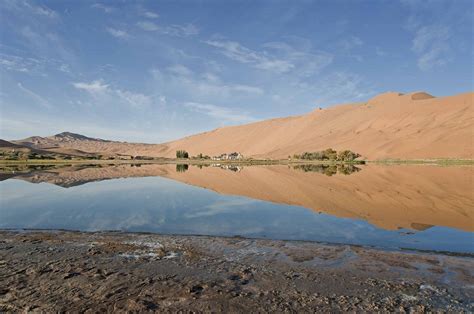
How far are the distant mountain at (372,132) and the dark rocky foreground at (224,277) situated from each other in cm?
5331

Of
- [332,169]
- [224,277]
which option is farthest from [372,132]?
[224,277]

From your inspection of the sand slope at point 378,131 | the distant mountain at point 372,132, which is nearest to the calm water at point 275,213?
the distant mountain at point 372,132

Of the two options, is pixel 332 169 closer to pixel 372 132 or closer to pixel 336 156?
pixel 336 156

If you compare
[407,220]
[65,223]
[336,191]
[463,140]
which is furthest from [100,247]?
[463,140]

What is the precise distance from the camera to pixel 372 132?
8119cm

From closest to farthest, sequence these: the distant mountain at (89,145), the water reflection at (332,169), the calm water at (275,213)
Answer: the calm water at (275,213) → the water reflection at (332,169) → the distant mountain at (89,145)

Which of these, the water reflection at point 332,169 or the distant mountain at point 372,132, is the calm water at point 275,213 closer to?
the water reflection at point 332,169

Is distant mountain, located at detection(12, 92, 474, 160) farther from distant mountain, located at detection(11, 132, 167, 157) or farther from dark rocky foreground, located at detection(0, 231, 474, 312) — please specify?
dark rocky foreground, located at detection(0, 231, 474, 312)

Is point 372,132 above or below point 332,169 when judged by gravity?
above

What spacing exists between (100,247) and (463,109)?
79.8 m

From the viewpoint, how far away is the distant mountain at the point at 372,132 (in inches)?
2450

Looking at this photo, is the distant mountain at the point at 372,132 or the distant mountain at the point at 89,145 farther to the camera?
the distant mountain at the point at 89,145

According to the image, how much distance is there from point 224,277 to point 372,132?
8127cm

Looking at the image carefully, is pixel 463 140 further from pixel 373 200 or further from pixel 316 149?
pixel 373 200
